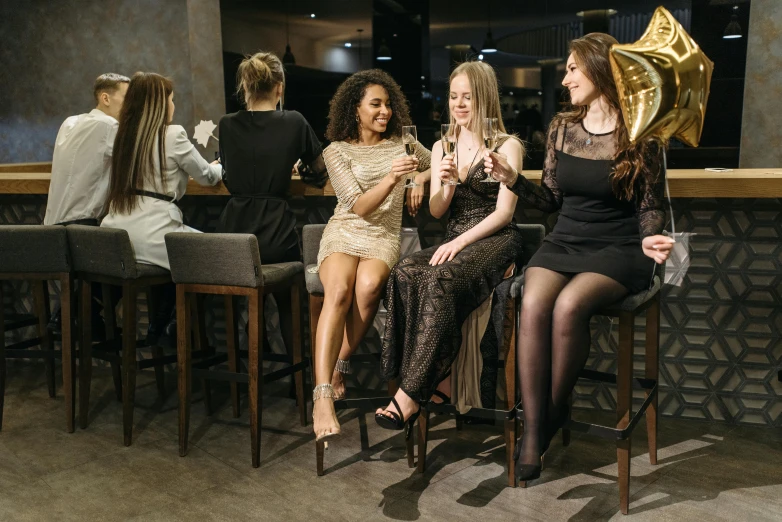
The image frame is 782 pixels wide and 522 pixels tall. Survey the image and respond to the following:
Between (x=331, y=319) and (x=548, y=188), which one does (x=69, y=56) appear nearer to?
(x=331, y=319)

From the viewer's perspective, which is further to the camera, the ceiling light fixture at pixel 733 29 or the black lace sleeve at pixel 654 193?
the ceiling light fixture at pixel 733 29

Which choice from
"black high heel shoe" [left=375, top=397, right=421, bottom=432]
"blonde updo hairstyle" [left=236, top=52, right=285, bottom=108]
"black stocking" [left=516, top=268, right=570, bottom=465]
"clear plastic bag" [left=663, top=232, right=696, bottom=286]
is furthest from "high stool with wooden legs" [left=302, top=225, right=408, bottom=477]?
"clear plastic bag" [left=663, top=232, right=696, bottom=286]

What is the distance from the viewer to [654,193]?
245 centimetres

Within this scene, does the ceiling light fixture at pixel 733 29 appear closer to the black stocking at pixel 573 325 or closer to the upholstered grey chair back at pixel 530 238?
the upholstered grey chair back at pixel 530 238

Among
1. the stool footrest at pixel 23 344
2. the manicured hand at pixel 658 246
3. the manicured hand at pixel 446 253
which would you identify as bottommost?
the stool footrest at pixel 23 344

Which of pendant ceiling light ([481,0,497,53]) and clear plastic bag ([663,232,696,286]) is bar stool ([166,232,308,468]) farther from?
pendant ceiling light ([481,0,497,53])

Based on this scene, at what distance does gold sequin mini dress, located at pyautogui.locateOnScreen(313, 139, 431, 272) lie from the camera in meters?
2.86

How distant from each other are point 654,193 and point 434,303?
801 mm

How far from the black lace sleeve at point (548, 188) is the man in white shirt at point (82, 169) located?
192 cm

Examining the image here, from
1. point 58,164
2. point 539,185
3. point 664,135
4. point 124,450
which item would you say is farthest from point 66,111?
point 664,135

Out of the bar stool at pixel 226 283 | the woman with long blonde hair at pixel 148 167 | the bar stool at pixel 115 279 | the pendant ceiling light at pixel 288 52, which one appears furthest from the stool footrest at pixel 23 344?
the pendant ceiling light at pixel 288 52

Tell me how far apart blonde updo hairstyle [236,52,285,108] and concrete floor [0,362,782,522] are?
4.60 feet

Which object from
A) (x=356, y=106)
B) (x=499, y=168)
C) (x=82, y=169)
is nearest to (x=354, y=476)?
(x=499, y=168)

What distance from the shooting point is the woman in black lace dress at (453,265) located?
2.53 meters
